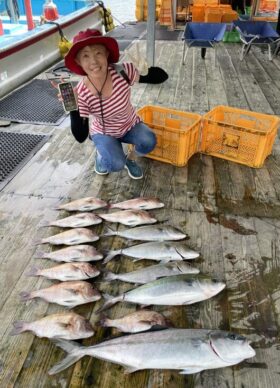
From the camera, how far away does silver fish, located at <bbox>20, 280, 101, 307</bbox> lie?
1864 mm

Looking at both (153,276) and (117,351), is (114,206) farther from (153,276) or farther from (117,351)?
(117,351)

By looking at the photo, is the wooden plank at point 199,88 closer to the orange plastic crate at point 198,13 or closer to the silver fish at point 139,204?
the silver fish at point 139,204

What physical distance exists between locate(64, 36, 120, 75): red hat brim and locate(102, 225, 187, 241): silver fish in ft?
4.35

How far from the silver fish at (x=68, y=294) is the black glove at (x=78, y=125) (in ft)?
4.39

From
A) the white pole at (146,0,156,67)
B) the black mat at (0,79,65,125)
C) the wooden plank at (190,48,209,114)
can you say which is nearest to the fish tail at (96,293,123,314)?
the black mat at (0,79,65,125)

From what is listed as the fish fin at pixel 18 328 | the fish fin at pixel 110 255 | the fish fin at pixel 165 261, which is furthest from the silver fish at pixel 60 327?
the fish fin at pixel 165 261

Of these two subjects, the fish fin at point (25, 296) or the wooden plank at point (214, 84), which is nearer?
the fish fin at point (25, 296)

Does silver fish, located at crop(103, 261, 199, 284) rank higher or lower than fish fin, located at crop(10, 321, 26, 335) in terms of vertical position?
higher

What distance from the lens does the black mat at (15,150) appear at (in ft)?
10.3

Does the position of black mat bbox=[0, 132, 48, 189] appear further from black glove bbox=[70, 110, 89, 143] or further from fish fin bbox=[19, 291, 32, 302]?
fish fin bbox=[19, 291, 32, 302]

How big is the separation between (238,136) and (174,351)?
7.22ft

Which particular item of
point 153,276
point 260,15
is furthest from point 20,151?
point 260,15

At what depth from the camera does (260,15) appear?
34.7ft

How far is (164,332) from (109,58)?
2.09 m
